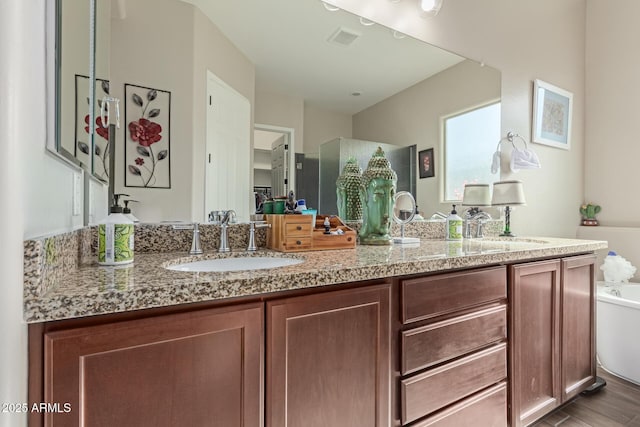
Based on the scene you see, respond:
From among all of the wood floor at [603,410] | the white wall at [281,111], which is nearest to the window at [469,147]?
the white wall at [281,111]

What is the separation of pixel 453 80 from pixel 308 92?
1.09m

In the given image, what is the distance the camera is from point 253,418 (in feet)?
2.40

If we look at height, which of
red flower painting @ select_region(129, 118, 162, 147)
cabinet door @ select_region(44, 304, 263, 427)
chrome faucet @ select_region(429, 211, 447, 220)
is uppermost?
red flower painting @ select_region(129, 118, 162, 147)

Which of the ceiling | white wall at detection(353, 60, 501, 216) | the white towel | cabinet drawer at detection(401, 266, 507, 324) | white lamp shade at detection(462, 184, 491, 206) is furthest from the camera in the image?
the white towel

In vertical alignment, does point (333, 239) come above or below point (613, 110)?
below

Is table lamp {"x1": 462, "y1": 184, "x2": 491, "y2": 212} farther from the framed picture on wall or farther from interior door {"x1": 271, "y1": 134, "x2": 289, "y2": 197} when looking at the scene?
interior door {"x1": 271, "y1": 134, "x2": 289, "y2": 197}

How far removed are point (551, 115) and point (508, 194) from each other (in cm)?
110

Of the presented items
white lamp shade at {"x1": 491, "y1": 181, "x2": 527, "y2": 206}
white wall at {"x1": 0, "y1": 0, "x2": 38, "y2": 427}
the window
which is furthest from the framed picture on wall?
white wall at {"x1": 0, "y1": 0, "x2": 38, "y2": 427}

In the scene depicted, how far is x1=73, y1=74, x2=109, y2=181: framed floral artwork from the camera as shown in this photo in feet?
2.69

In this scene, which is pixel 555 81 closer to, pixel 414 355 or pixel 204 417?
pixel 414 355

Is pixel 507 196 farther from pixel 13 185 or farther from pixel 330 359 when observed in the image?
pixel 13 185

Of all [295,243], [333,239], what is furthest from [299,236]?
[333,239]

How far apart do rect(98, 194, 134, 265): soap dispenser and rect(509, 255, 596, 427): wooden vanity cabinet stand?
4.81 feet

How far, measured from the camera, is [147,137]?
1.15 metres
